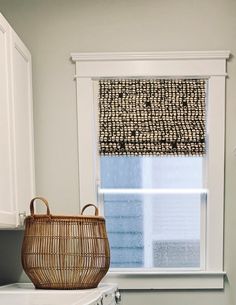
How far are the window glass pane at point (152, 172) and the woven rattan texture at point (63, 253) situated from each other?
609 millimetres

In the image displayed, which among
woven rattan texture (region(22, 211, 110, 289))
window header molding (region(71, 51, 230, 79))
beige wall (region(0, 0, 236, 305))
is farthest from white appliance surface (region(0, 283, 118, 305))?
window header molding (region(71, 51, 230, 79))

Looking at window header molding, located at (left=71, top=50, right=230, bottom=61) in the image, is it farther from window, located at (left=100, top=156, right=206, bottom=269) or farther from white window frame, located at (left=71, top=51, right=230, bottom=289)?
window, located at (left=100, top=156, right=206, bottom=269)

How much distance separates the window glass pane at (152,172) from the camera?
2914 millimetres

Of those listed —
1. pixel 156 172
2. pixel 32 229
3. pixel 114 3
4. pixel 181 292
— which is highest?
pixel 114 3

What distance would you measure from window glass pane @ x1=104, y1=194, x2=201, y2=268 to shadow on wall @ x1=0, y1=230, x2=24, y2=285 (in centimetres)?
57

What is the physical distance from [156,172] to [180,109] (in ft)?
1.38

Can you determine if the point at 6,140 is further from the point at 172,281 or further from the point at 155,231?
the point at 172,281

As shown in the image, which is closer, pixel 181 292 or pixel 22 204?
pixel 22 204

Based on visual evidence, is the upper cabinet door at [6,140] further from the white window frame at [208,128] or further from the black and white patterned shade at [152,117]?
the black and white patterned shade at [152,117]

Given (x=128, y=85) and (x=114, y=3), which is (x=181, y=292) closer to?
(x=128, y=85)

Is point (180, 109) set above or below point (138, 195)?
above

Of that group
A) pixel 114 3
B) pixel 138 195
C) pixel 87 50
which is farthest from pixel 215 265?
pixel 114 3

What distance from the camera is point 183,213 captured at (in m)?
2.92

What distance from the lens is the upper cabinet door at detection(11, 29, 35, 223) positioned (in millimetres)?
2376
